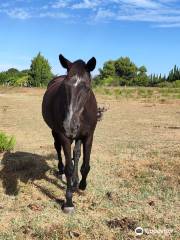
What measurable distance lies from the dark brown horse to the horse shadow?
62 cm

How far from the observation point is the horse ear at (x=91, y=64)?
5809mm

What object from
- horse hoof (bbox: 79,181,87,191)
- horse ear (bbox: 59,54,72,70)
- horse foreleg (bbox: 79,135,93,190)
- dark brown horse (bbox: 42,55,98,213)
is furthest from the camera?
horse hoof (bbox: 79,181,87,191)

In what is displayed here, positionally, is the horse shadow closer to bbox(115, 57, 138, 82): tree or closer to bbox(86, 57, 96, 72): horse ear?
bbox(86, 57, 96, 72): horse ear

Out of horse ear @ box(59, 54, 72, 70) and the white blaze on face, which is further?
horse ear @ box(59, 54, 72, 70)

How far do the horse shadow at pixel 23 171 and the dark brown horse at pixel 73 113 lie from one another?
617 mm

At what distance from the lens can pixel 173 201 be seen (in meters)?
6.75

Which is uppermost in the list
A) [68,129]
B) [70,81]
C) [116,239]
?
[70,81]

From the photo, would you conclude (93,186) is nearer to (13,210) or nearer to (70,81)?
(13,210)

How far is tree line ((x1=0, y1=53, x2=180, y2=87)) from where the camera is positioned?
63.5 m

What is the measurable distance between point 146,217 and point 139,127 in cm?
1008

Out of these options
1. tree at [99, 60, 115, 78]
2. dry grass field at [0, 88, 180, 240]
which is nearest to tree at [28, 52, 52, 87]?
tree at [99, 60, 115, 78]

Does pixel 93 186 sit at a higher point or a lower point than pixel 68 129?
lower

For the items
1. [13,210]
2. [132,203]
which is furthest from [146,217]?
[13,210]

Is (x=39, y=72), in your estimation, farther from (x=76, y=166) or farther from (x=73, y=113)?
(x=73, y=113)
